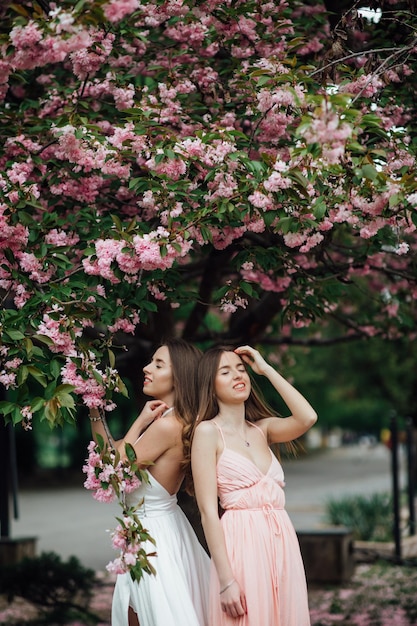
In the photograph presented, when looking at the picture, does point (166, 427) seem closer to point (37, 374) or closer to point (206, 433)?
point (206, 433)

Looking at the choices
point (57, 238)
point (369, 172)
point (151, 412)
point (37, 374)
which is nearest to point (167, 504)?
point (151, 412)

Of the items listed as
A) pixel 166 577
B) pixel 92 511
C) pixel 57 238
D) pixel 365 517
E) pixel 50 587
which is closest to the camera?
pixel 166 577

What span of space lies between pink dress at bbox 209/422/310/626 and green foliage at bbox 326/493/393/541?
9.01 m

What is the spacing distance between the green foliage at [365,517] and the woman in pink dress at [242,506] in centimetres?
899

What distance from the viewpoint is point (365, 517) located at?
42.2 feet

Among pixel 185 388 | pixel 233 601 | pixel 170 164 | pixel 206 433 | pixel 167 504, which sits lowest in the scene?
pixel 233 601

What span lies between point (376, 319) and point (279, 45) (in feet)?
13.1

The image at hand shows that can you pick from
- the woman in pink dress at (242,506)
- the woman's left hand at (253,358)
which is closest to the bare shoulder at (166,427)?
the woman in pink dress at (242,506)

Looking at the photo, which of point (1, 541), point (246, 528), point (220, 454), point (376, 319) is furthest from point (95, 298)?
point (1, 541)

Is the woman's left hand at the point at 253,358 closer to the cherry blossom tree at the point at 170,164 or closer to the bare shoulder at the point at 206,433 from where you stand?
the bare shoulder at the point at 206,433

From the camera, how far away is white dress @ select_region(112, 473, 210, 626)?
4.00m

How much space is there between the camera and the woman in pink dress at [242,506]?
3.77m

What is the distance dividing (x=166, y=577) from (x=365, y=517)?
30.7ft

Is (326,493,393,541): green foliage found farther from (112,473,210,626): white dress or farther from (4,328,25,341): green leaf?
(4,328,25,341): green leaf
